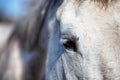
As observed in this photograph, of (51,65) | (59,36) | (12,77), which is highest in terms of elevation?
(59,36)

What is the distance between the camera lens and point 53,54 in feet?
4.92

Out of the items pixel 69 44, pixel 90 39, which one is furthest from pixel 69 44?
pixel 90 39

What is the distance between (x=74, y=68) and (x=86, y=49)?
0.09m

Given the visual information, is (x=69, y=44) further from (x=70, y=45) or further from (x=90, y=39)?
(x=90, y=39)

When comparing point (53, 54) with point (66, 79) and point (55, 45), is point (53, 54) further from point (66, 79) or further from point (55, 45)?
point (66, 79)

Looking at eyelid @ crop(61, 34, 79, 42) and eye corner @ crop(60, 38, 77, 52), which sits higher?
eyelid @ crop(61, 34, 79, 42)

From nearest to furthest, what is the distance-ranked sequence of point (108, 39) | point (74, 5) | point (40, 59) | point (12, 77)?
point (108, 39) < point (74, 5) < point (40, 59) < point (12, 77)

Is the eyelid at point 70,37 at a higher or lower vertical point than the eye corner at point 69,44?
higher

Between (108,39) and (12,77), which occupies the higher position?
(108,39)

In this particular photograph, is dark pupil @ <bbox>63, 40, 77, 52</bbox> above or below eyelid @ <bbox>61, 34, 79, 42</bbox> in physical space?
below

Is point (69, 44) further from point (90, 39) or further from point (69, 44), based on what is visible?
point (90, 39)

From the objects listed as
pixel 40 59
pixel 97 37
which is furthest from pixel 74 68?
pixel 40 59

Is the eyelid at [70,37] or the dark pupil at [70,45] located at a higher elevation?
the eyelid at [70,37]

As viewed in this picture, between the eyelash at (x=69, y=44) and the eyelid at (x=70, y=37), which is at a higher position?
the eyelid at (x=70, y=37)
